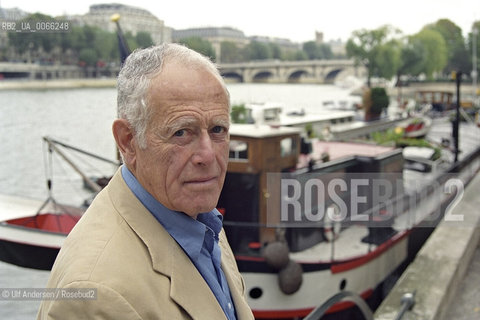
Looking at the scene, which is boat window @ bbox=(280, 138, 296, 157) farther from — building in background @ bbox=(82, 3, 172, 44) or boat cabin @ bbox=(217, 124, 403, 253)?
building in background @ bbox=(82, 3, 172, 44)

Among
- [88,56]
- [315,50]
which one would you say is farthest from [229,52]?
[315,50]

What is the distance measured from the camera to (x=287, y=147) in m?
8.30

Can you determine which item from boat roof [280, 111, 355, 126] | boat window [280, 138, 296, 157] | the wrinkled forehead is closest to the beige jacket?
the wrinkled forehead

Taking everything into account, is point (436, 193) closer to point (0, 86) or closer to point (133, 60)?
point (133, 60)

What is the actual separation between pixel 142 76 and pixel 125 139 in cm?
20

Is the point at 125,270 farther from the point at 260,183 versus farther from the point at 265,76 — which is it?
the point at 265,76

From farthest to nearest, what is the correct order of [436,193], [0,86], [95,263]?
[0,86] → [436,193] → [95,263]

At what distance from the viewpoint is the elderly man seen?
1300mm

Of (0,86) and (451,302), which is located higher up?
(0,86)

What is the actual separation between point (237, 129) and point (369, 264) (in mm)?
3205

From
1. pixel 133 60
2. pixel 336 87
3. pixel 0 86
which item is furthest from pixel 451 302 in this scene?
pixel 336 87

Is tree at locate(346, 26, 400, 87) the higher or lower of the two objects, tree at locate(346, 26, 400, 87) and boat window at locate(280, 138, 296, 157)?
the higher

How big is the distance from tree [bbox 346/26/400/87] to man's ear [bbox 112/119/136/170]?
5065cm

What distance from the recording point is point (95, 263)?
4.03 feet
